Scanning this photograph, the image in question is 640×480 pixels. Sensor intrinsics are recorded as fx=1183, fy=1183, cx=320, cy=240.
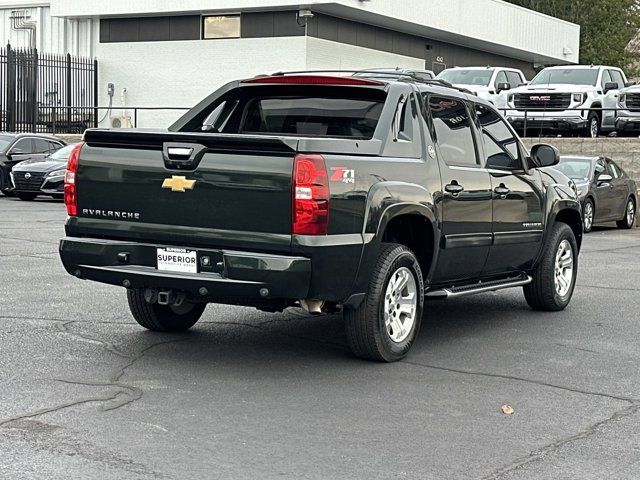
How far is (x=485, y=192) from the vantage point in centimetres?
934

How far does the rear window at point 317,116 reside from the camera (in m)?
8.66

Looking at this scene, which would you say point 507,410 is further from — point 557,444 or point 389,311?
point 389,311

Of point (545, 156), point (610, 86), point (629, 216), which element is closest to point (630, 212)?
point (629, 216)

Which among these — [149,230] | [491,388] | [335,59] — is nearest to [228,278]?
[149,230]

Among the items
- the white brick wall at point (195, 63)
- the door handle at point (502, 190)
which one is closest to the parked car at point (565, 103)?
the white brick wall at point (195, 63)

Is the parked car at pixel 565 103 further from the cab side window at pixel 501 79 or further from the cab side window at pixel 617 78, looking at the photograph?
the cab side window at pixel 501 79

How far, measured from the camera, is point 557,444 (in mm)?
6082

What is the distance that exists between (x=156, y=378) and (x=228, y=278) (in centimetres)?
76

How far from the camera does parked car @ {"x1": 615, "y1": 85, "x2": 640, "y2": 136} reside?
3006 centimetres

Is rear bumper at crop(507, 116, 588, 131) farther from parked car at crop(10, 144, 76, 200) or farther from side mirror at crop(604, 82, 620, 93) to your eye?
parked car at crop(10, 144, 76, 200)

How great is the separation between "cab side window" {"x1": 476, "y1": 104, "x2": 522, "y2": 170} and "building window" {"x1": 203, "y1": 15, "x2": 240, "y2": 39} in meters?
29.3

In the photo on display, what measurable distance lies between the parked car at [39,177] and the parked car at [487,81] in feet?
36.0

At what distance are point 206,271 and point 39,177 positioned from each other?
64.2 feet

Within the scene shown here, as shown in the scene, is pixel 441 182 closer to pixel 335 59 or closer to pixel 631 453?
pixel 631 453
